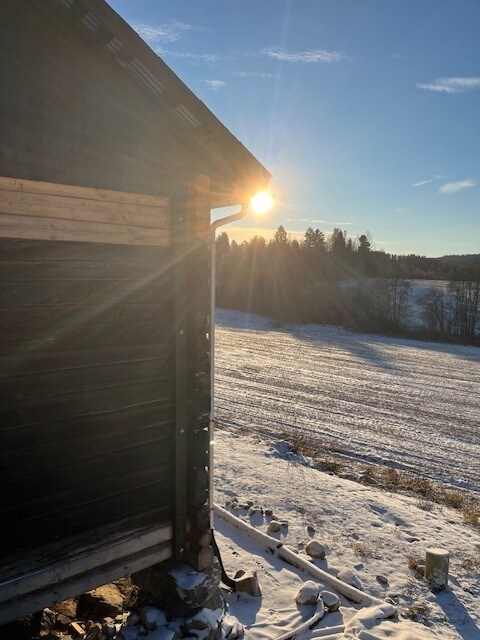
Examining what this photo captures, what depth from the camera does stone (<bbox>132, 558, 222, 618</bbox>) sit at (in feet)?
14.9

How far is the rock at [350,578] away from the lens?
Answer: 6074 mm

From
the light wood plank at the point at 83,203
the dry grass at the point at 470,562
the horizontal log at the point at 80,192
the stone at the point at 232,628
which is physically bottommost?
the dry grass at the point at 470,562

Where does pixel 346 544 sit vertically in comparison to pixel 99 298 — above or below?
below

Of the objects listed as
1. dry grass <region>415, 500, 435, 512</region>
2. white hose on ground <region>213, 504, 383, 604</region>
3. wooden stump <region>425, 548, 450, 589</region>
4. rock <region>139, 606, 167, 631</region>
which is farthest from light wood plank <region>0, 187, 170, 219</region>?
dry grass <region>415, 500, 435, 512</region>

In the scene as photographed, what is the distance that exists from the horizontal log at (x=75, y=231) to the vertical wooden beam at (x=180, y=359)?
0.16 m

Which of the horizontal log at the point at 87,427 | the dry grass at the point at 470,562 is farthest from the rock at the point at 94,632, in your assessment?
the dry grass at the point at 470,562

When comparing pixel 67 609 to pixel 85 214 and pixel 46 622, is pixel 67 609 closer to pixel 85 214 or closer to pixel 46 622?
pixel 46 622

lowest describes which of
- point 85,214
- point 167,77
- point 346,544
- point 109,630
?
point 346,544

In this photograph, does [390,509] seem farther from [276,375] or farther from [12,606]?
[276,375]

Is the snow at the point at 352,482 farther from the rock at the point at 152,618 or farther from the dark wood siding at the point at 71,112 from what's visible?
the dark wood siding at the point at 71,112

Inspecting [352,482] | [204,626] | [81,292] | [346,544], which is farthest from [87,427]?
[352,482]

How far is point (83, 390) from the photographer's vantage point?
401cm

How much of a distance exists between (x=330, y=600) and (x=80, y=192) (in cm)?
519

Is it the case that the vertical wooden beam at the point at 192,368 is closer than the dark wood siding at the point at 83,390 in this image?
No
